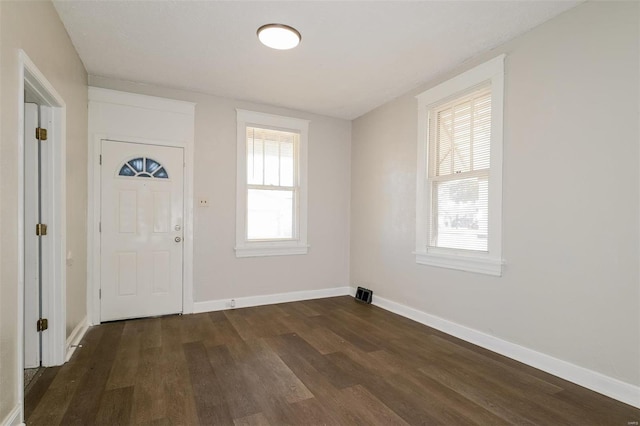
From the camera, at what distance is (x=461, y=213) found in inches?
133

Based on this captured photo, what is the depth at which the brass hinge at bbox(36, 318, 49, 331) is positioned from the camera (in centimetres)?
252

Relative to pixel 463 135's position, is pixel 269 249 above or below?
Result: below

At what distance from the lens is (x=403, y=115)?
4086 mm

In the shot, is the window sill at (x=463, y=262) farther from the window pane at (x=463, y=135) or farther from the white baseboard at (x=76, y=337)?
the white baseboard at (x=76, y=337)

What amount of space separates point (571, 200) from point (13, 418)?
380 cm

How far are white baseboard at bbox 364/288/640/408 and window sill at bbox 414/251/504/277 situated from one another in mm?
583

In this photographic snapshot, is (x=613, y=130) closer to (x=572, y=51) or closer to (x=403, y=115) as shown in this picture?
(x=572, y=51)

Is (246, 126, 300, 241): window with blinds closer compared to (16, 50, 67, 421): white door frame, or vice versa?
(16, 50, 67, 421): white door frame

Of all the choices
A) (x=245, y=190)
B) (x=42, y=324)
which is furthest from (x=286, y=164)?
(x=42, y=324)

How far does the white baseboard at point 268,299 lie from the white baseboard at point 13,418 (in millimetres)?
2226

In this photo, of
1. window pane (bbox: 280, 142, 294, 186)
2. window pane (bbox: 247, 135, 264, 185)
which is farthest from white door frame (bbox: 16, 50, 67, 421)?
window pane (bbox: 280, 142, 294, 186)

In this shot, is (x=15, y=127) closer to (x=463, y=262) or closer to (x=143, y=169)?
(x=143, y=169)

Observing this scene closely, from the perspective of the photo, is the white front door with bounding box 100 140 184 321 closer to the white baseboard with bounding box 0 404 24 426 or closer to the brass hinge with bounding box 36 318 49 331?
the brass hinge with bounding box 36 318 49 331

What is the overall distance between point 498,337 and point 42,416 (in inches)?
135
